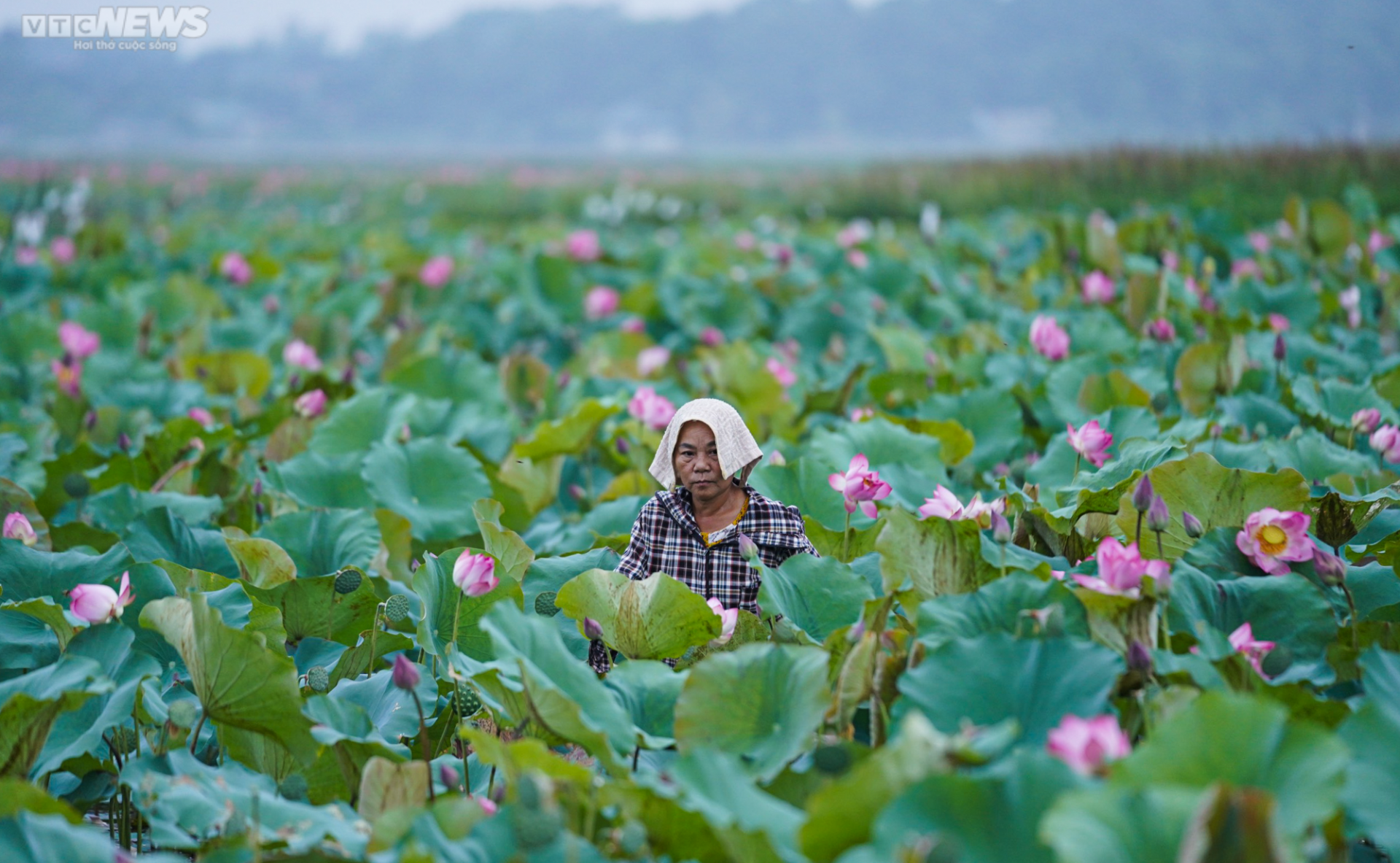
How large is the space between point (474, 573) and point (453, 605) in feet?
0.75

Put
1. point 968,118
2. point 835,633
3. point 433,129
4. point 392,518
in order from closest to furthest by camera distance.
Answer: point 835,633 < point 392,518 < point 968,118 < point 433,129

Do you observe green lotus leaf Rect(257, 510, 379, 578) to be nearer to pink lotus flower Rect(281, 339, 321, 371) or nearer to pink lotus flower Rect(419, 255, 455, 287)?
pink lotus flower Rect(281, 339, 321, 371)

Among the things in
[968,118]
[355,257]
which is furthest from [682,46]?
[355,257]

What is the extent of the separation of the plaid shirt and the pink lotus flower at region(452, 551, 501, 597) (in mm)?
435

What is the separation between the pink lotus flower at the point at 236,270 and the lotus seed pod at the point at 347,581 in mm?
5171

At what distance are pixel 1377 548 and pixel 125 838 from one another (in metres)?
2.17

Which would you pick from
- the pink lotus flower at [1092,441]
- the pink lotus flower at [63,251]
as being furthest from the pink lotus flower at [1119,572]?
the pink lotus flower at [63,251]

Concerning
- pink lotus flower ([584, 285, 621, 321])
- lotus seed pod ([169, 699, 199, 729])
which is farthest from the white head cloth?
pink lotus flower ([584, 285, 621, 321])

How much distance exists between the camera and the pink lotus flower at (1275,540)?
1.76m

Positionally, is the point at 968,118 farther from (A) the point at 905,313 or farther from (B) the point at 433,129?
(A) the point at 905,313

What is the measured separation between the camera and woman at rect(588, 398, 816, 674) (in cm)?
216

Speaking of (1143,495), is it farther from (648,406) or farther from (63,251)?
(63,251)

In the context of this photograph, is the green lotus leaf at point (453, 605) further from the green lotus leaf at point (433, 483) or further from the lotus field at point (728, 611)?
the green lotus leaf at point (433, 483)

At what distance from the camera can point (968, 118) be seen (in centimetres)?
10356
